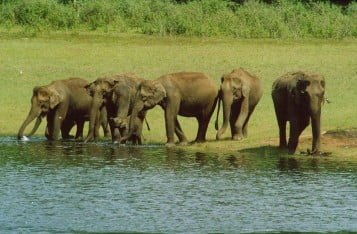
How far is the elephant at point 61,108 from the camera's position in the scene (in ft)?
91.8

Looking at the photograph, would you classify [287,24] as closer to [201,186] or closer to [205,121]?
[205,121]

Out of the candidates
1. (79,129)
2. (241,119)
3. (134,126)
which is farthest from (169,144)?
(79,129)

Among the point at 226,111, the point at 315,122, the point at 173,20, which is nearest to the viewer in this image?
the point at 315,122

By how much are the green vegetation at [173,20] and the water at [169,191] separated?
24.6 m

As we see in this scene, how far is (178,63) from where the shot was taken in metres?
40.0

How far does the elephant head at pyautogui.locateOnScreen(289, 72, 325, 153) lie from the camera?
23.7m

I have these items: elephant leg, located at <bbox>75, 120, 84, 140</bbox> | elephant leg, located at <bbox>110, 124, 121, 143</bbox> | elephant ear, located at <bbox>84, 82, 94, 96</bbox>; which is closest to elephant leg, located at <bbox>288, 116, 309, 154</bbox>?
elephant leg, located at <bbox>110, 124, 121, 143</bbox>

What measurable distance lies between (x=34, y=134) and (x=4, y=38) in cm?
1797

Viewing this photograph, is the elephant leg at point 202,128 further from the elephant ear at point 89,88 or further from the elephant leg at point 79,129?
the elephant leg at point 79,129

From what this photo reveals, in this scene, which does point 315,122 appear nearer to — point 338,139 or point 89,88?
point 338,139

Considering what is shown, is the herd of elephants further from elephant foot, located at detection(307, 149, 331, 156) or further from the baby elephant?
elephant foot, located at detection(307, 149, 331, 156)

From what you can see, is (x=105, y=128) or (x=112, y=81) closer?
(x=112, y=81)

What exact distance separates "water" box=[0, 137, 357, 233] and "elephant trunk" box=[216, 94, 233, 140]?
4.55ft

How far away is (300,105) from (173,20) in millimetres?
26489
